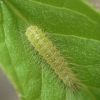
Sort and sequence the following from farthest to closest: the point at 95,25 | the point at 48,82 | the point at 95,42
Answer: the point at 48,82 → the point at 95,42 → the point at 95,25

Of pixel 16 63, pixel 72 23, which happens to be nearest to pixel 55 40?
pixel 72 23

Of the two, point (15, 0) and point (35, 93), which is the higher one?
point (15, 0)

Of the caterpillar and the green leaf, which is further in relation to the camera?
the caterpillar

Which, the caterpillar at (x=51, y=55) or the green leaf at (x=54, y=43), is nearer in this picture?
the green leaf at (x=54, y=43)

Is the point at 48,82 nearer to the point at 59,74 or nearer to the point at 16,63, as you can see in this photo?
the point at 59,74
